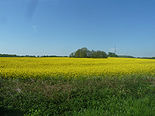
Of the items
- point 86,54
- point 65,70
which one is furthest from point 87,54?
point 65,70

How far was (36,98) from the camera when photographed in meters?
4.30

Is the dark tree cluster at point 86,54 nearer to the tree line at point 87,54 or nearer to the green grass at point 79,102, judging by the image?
the tree line at point 87,54

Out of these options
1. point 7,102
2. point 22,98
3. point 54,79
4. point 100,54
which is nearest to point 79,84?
point 54,79

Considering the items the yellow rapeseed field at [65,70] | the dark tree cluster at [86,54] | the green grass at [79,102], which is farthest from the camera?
the dark tree cluster at [86,54]

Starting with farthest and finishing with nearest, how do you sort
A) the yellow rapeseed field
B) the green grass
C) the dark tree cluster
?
the dark tree cluster
the yellow rapeseed field
the green grass

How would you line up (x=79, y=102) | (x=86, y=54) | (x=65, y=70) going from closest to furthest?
(x=79, y=102), (x=65, y=70), (x=86, y=54)

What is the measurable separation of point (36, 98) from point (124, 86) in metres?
4.13

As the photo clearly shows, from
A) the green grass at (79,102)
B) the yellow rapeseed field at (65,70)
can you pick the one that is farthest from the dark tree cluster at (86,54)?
the green grass at (79,102)

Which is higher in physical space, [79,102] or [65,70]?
[65,70]

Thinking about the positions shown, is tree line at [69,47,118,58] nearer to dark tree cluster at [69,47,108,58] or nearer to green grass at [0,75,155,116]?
dark tree cluster at [69,47,108,58]

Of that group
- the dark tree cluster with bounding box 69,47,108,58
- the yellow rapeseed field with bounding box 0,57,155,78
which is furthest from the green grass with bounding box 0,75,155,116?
the dark tree cluster with bounding box 69,47,108,58

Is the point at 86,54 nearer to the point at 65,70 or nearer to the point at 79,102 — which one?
the point at 65,70

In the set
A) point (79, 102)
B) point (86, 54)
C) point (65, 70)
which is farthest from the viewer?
point (86, 54)

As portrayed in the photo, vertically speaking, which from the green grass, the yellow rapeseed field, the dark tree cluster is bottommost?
the green grass
